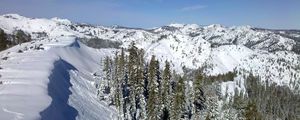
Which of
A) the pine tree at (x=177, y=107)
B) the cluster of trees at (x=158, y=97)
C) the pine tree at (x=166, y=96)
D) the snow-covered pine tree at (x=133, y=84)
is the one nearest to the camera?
the pine tree at (x=177, y=107)

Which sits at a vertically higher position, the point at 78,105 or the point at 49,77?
the point at 49,77

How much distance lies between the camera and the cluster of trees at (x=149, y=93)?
217ft

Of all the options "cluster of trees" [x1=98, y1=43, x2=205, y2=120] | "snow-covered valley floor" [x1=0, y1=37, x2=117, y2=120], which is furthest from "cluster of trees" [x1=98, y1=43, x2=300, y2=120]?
"snow-covered valley floor" [x1=0, y1=37, x2=117, y2=120]

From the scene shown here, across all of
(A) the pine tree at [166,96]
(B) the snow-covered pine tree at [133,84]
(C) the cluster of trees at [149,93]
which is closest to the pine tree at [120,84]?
(C) the cluster of trees at [149,93]

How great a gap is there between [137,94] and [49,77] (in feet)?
68.1

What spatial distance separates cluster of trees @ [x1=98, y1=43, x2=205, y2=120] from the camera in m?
66.0

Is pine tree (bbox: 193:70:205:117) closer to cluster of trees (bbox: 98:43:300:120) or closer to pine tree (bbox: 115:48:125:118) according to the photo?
cluster of trees (bbox: 98:43:300:120)

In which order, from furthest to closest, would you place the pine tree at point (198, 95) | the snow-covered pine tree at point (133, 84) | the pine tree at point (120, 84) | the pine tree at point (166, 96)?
1. the pine tree at point (120, 84)
2. the snow-covered pine tree at point (133, 84)
3. the pine tree at point (166, 96)
4. the pine tree at point (198, 95)

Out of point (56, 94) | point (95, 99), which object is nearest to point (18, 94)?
point (56, 94)

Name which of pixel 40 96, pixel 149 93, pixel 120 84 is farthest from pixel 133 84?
pixel 40 96

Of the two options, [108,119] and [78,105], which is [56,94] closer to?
[78,105]

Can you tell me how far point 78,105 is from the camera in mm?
70250

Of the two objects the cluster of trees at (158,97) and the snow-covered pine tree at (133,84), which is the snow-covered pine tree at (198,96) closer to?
the cluster of trees at (158,97)

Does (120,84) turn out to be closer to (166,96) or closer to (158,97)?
(166,96)
